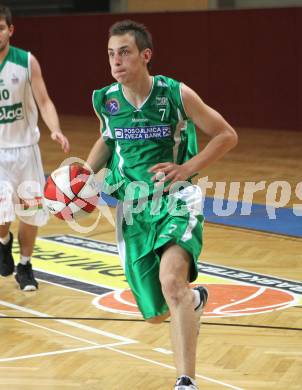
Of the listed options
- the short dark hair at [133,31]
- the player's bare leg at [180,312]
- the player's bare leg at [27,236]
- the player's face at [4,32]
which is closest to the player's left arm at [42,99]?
the player's face at [4,32]

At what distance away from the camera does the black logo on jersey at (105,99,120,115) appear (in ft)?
16.3

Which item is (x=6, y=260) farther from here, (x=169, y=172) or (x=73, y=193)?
(x=169, y=172)

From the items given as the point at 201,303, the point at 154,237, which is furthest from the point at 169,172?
the point at 201,303

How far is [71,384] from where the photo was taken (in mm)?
4906

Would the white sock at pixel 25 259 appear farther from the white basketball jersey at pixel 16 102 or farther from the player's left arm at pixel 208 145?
the player's left arm at pixel 208 145

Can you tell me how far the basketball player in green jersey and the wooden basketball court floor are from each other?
46cm

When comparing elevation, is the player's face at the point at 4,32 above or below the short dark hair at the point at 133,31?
below

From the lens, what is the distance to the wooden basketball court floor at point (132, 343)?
16.3 feet

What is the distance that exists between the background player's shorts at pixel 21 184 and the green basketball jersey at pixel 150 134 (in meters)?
2.00

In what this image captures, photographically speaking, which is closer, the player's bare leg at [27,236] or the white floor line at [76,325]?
the white floor line at [76,325]

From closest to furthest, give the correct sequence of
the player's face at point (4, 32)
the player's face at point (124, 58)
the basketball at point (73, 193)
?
the player's face at point (124, 58) → the basketball at point (73, 193) → the player's face at point (4, 32)

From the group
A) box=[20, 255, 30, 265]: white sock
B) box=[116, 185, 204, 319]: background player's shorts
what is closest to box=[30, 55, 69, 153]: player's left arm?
box=[20, 255, 30, 265]: white sock

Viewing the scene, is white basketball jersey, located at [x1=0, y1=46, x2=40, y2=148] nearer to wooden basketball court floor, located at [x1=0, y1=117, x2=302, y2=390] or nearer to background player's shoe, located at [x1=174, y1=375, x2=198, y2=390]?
wooden basketball court floor, located at [x1=0, y1=117, x2=302, y2=390]

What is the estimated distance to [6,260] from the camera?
23.9 ft
